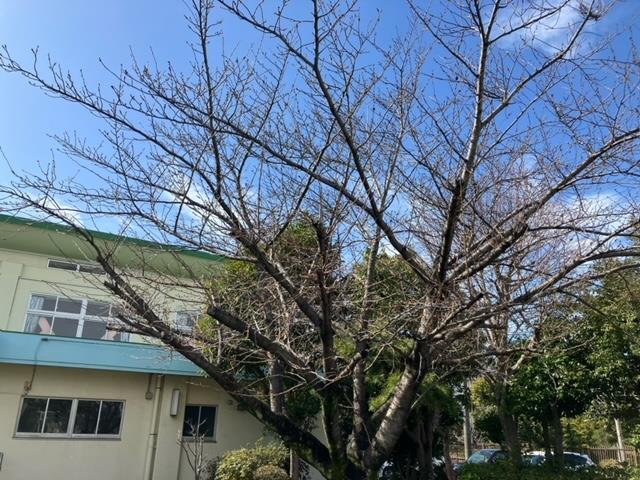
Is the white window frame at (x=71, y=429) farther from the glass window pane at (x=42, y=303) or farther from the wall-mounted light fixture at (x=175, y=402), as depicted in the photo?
the glass window pane at (x=42, y=303)

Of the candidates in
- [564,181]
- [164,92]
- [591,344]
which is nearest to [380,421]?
[564,181]

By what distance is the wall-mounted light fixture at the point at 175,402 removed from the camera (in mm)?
11602

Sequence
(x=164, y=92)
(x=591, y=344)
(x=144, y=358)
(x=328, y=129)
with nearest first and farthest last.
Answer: (x=164, y=92) < (x=328, y=129) < (x=591, y=344) < (x=144, y=358)

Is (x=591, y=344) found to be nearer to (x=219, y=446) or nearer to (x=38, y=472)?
(x=219, y=446)

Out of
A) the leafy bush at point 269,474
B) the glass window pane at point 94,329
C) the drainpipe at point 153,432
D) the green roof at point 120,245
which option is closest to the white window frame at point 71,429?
the drainpipe at point 153,432

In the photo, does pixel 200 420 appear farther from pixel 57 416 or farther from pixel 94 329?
pixel 94 329

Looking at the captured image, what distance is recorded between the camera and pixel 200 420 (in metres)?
12.1

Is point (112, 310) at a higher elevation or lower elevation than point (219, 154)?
lower

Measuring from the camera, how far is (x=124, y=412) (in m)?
11.4

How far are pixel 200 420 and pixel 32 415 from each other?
372 cm

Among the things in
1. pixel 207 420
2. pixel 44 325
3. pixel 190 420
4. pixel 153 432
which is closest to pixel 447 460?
pixel 207 420

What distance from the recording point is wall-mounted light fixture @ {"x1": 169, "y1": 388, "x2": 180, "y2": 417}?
11602 millimetres

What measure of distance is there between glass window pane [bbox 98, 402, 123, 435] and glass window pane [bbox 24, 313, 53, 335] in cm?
273

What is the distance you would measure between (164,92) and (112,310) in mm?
3501
